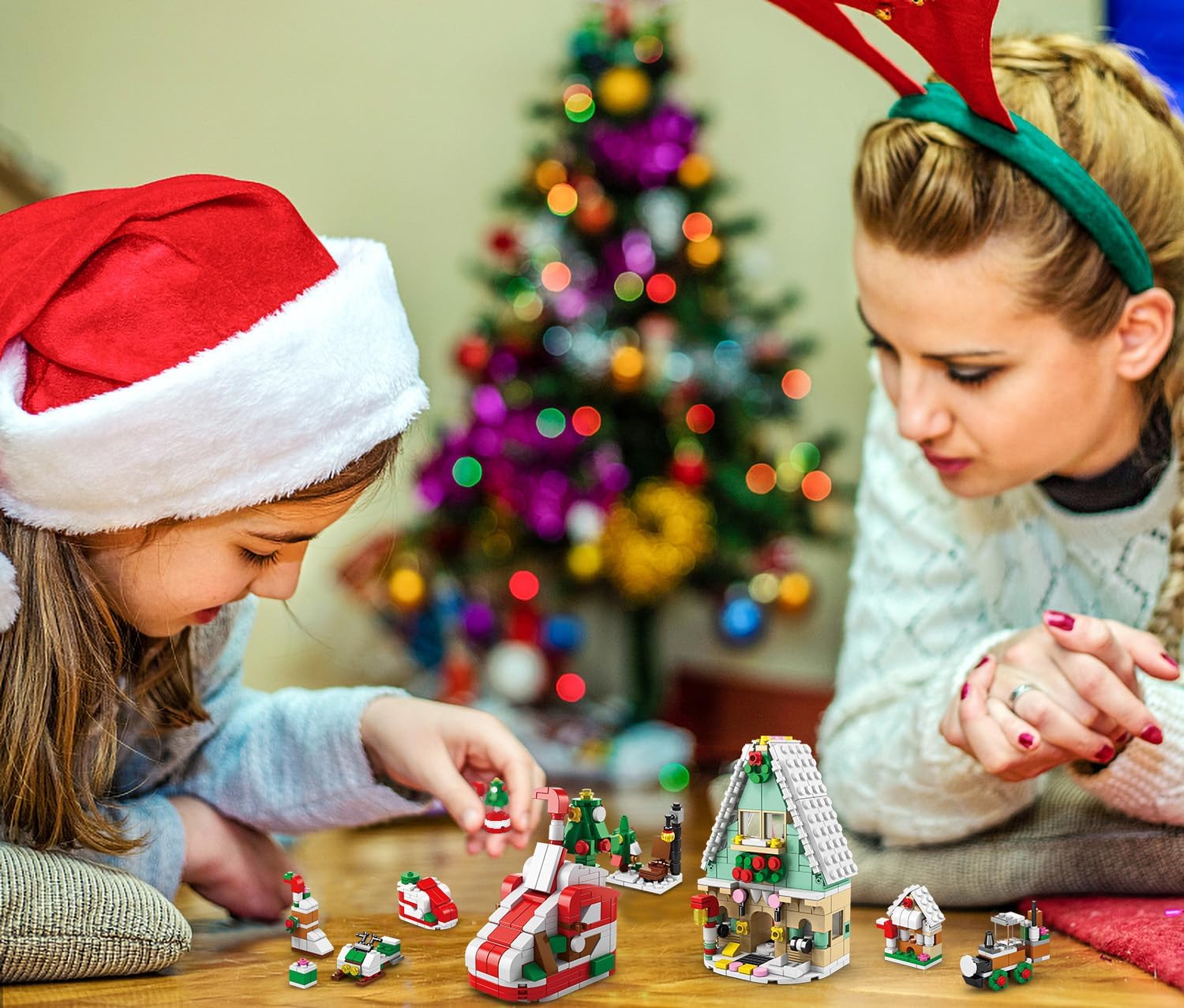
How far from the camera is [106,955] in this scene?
0.85m

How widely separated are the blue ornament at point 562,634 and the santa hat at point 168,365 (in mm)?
1802

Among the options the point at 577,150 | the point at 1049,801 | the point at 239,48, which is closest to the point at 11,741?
the point at 1049,801

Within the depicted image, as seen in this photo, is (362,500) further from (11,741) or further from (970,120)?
(970,120)

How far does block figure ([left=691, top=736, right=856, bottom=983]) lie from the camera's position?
2.72 feet

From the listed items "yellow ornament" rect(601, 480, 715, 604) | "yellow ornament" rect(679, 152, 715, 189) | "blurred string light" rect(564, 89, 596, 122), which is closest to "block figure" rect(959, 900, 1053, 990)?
"yellow ornament" rect(601, 480, 715, 604)

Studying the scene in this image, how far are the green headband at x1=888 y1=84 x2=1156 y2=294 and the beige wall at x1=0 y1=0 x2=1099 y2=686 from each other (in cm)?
168

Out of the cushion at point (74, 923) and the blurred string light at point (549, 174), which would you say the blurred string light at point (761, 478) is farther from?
the cushion at point (74, 923)

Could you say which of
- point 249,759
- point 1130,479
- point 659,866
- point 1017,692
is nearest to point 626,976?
point 659,866

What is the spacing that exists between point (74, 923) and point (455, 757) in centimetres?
33

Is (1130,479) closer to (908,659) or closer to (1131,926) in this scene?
(908,659)

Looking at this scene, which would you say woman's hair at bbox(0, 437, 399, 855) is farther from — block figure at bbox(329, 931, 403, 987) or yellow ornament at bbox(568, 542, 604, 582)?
yellow ornament at bbox(568, 542, 604, 582)

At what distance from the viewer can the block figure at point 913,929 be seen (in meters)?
0.87

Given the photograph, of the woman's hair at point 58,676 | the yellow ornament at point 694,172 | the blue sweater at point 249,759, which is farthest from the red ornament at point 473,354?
the woman's hair at point 58,676

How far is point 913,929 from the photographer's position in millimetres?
869
